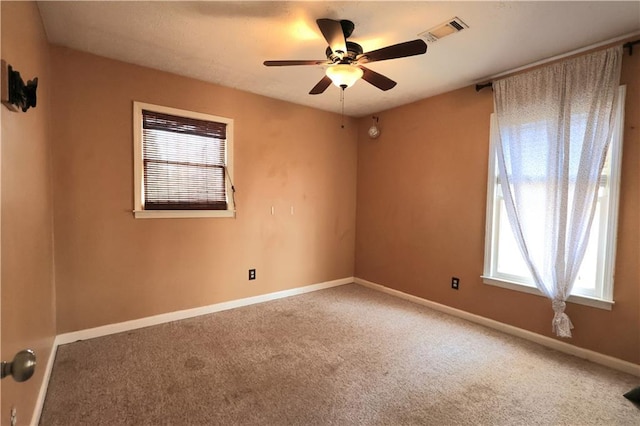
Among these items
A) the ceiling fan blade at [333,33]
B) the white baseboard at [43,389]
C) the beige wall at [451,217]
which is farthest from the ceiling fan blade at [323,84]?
the white baseboard at [43,389]

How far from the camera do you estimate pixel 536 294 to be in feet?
9.09

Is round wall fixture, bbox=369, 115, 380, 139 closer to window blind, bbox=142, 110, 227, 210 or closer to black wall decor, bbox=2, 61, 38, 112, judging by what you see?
window blind, bbox=142, 110, 227, 210

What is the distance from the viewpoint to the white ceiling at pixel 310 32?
2.01m

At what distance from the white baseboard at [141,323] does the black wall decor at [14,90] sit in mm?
1610

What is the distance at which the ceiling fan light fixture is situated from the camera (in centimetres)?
221

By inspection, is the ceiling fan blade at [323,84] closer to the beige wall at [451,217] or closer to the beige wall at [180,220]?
the beige wall at [180,220]

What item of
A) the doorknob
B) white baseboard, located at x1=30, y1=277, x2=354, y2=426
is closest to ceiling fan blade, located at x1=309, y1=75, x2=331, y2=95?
the doorknob

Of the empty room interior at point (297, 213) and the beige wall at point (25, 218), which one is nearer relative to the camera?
the beige wall at point (25, 218)

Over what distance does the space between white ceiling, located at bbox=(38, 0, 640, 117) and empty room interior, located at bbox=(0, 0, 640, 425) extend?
0.02m

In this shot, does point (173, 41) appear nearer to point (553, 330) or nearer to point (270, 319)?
point (270, 319)

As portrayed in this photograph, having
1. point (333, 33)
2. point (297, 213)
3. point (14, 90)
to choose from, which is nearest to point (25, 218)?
point (14, 90)

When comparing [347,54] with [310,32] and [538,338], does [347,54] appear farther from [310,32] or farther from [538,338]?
[538,338]

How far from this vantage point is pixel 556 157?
2.54 metres

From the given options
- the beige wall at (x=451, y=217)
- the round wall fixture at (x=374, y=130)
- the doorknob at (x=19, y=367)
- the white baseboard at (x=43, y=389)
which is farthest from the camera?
the round wall fixture at (x=374, y=130)
